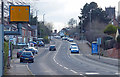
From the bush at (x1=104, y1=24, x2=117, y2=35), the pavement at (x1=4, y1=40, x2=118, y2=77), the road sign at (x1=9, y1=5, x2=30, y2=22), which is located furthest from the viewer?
the bush at (x1=104, y1=24, x2=117, y2=35)

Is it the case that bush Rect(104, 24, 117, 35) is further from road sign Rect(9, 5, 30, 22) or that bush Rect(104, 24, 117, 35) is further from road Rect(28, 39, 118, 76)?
road sign Rect(9, 5, 30, 22)

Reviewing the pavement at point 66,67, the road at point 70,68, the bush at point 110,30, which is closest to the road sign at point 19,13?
the pavement at point 66,67

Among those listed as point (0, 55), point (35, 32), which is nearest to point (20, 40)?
point (35, 32)

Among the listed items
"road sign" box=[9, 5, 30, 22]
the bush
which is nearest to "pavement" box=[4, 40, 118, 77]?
"road sign" box=[9, 5, 30, 22]

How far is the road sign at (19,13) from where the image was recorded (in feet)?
52.4

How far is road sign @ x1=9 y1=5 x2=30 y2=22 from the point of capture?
52.4 ft

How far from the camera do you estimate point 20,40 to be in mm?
82875

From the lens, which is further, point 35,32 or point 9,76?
point 35,32

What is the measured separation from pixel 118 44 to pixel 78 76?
89.9ft

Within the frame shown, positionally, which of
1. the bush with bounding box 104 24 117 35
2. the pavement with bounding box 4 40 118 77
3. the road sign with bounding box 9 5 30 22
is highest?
the road sign with bounding box 9 5 30 22

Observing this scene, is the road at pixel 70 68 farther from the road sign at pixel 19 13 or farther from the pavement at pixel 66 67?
the road sign at pixel 19 13

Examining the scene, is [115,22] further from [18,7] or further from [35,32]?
[18,7]

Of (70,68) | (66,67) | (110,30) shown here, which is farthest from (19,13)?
(110,30)

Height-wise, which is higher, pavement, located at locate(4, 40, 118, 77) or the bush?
the bush
